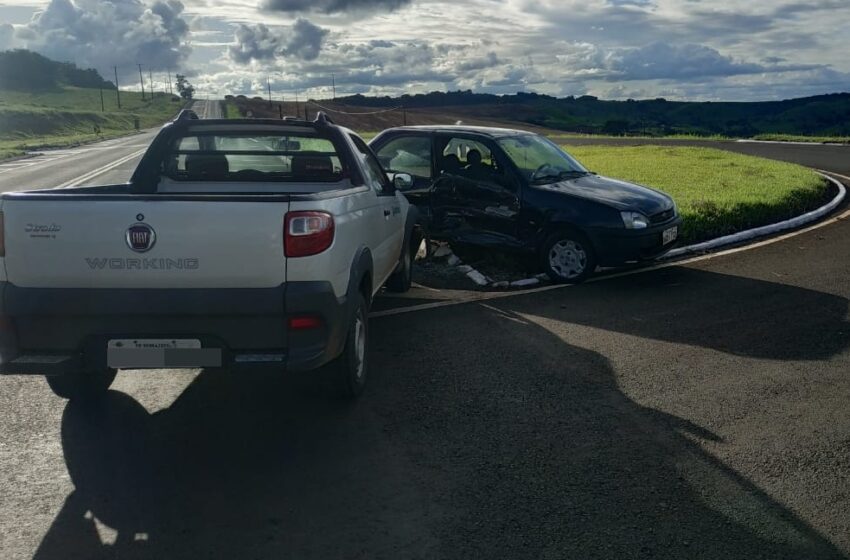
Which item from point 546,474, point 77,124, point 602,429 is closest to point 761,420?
point 602,429

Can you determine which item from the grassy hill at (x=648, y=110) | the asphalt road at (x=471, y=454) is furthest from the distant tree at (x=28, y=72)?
the asphalt road at (x=471, y=454)

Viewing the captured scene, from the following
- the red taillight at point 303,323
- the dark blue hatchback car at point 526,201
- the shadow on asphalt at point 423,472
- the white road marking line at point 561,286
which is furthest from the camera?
the dark blue hatchback car at point 526,201

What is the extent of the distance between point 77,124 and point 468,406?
8700 centimetres

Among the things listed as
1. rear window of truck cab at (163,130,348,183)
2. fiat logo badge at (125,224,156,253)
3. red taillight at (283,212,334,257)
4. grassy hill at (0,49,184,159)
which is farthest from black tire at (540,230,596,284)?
grassy hill at (0,49,184,159)

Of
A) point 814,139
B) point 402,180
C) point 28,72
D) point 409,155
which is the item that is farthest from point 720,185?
point 28,72

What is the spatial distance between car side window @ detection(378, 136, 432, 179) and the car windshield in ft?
3.23

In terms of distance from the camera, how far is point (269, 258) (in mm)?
4016

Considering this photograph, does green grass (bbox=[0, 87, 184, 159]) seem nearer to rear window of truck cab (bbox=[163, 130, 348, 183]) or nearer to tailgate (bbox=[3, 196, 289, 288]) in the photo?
rear window of truck cab (bbox=[163, 130, 348, 183])

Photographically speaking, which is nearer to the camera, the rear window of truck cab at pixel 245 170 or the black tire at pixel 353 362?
the black tire at pixel 353 362

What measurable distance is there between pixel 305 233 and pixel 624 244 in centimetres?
496

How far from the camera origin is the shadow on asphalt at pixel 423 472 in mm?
3295

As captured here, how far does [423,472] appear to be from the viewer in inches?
156

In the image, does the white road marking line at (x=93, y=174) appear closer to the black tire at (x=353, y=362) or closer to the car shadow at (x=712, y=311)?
the car shadow at (x=712, y=311)

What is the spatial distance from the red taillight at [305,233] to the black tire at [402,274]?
3188mm
